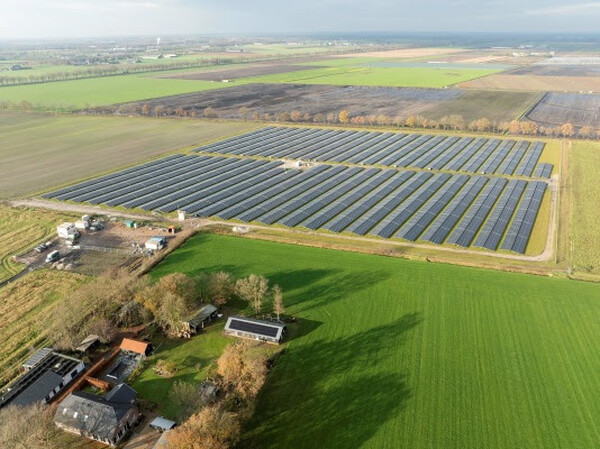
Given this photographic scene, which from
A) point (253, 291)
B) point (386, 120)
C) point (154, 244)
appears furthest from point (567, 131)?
point (154, 244)

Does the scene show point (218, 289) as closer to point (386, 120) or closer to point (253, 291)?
point (253, 291)

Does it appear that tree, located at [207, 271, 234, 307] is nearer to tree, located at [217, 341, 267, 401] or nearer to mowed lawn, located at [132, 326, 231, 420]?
mowed lawn, located at [132, 326, 231, 420]

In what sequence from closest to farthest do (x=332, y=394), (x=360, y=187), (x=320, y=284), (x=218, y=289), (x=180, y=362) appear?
(x=332, y=394) < (x=180, y=362) < (x=218, y=289) < (x=320, y=284) < (x=360, y=187)

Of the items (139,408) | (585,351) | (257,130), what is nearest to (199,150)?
(257,130)

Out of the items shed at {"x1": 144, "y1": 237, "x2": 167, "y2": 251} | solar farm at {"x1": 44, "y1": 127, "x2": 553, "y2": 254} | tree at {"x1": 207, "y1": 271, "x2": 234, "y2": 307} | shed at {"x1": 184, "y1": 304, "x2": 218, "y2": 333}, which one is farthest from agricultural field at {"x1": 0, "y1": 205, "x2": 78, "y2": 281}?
shed at {"x1": 184, "y1": 304, "x2": 218, "y2": 333}

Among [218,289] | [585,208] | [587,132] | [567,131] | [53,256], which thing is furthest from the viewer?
[567,131]

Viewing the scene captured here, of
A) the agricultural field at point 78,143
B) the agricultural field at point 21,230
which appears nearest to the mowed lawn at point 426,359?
the agricultural field at point 21,230
